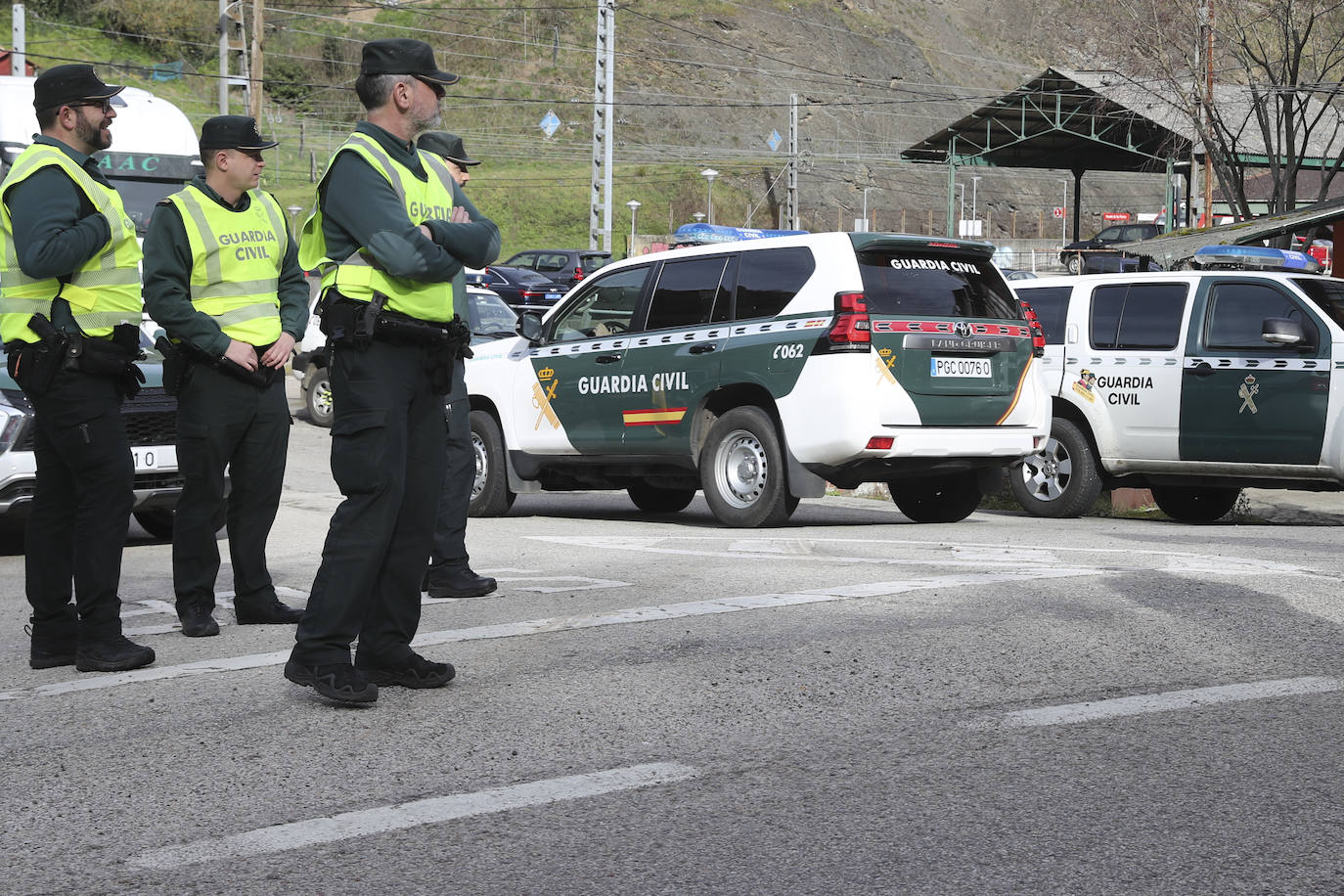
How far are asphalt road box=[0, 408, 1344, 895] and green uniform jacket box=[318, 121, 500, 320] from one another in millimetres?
1385

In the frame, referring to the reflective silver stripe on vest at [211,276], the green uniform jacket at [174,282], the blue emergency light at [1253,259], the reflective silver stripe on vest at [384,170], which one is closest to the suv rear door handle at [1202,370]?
the blue emergency light at [1253,259]

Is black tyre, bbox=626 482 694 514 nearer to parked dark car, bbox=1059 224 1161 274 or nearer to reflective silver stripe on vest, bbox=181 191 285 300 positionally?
reflective silver stripe on vest, bbox=181 191 285 300

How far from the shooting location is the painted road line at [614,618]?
5.87 m

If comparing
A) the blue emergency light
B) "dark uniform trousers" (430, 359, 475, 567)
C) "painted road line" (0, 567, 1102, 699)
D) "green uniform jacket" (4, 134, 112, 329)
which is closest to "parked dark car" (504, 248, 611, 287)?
the blue emergency light

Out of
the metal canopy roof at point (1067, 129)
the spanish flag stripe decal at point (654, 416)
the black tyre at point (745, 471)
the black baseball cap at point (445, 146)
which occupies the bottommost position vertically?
the black tyre at point (745, 471)

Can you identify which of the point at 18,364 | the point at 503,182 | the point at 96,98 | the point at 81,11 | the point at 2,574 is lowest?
the point at 2,574

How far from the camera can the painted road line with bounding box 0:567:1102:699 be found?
5.87m

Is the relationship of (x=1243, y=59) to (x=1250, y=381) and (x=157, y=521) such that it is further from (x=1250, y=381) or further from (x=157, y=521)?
(x=157, y=521)

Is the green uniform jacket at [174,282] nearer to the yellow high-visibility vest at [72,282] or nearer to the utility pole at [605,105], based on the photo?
the yellow high-visibility vest at [72,282]

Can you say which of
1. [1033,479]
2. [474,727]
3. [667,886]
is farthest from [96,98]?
[1033,479]

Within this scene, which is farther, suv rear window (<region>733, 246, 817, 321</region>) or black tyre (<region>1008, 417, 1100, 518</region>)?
black tyre (<region>1008, 417, 1100, 518</region>)

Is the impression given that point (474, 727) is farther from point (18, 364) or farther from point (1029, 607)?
point (1029, 607)

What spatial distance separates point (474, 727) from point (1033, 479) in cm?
834

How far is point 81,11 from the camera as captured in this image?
314 feet
